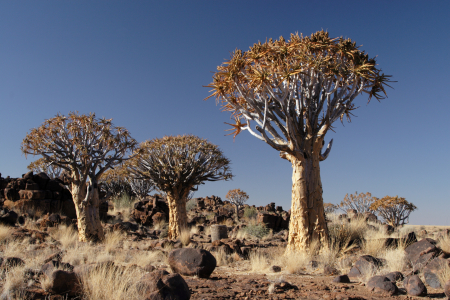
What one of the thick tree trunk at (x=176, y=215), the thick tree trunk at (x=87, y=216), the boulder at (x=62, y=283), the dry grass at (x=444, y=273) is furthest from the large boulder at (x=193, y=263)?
the thick tree trunk at (x=176, y=215)

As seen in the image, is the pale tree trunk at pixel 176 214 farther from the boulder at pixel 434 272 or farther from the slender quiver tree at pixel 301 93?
the boulder at pixel 434 272

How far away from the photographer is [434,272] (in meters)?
5.21

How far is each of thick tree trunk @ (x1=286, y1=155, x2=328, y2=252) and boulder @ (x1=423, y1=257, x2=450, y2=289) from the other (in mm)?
3014

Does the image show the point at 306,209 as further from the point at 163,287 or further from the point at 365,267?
the point at 163,287

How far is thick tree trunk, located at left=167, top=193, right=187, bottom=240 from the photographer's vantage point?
1413 centimetres

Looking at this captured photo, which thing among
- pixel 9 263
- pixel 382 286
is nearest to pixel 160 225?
pixel 9 263

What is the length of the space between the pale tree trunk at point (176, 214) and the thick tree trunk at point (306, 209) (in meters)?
6.84

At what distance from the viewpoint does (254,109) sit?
358 inches

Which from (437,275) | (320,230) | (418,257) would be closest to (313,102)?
(320,230)

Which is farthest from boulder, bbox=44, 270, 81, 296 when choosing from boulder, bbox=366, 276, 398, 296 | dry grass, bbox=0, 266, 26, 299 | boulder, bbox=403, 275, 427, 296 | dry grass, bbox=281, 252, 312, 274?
boulder, bbox=403, 275, 427, 296

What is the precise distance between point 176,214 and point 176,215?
0.04m

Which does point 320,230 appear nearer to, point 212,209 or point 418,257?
point 418,257

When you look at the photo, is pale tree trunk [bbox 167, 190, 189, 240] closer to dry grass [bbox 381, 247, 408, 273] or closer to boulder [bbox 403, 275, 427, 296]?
dry grass [bbox 381, 247, 408, 273]

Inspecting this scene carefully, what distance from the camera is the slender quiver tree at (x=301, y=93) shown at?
27.2 feet
